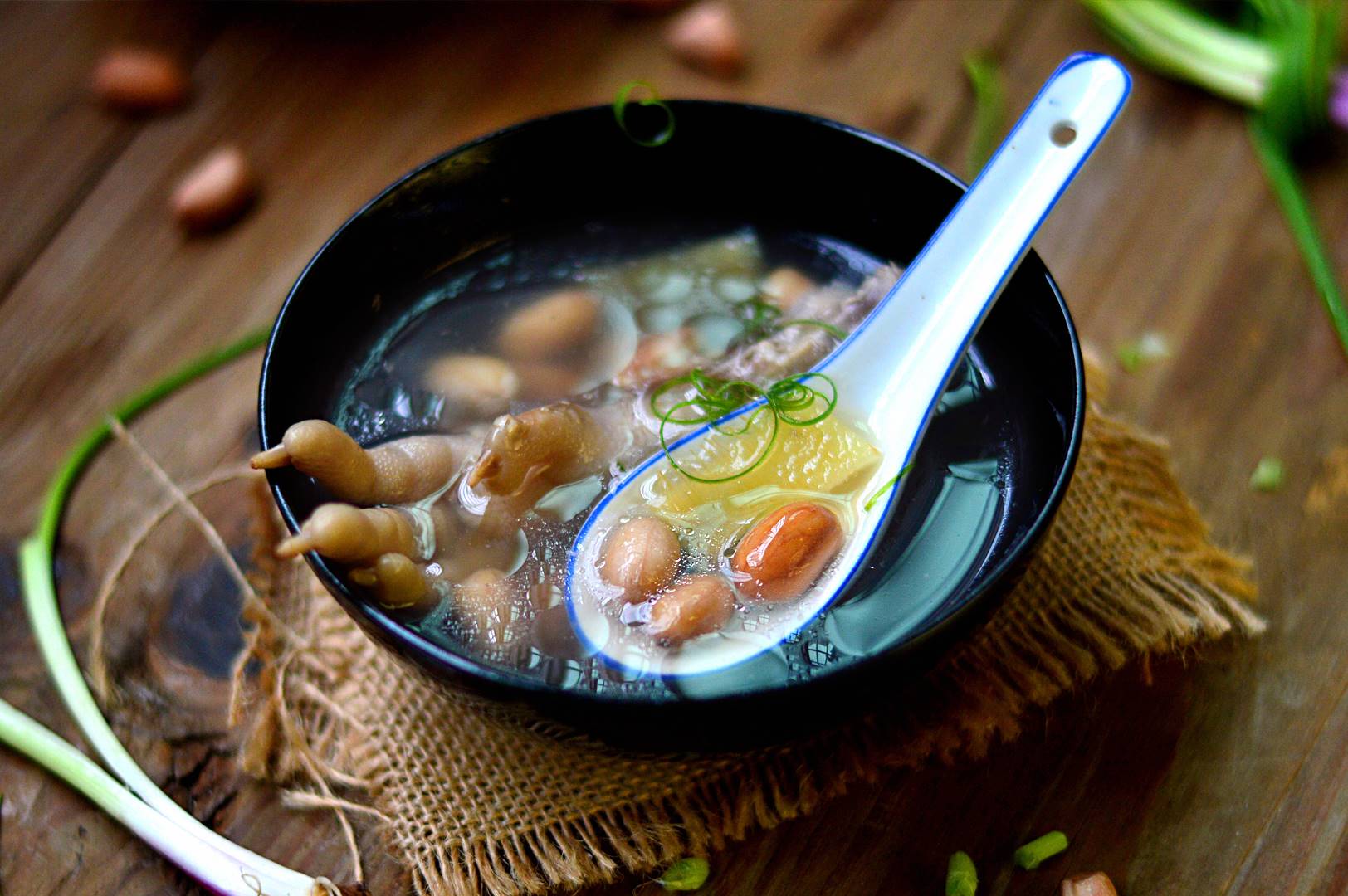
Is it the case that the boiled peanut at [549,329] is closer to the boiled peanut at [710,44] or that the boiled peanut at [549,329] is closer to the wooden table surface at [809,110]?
the wooden table surface at [809,110]

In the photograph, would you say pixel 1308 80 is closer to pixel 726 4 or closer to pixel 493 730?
pixel 726 4

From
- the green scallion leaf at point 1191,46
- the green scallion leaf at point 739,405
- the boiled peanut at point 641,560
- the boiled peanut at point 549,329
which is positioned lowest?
the boiled peanut at point 641,560

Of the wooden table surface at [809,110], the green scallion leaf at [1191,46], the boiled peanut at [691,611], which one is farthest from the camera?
the green scallion leaf at [1191,46]

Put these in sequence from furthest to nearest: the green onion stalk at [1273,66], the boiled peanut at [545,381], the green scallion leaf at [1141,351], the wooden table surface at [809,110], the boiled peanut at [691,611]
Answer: the green onion stalk at [1273,66]
the green scallion leaf at [1141,351]
the boiled peanut at [545,381]
the wooden table surface at [809,110]
the boiled peanut at [691,611]

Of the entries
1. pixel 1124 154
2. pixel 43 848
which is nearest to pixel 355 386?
pixel 43 848

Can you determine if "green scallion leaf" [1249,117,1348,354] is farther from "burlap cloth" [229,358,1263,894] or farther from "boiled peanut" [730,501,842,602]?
"boiled peanut" [730,501,842,602]

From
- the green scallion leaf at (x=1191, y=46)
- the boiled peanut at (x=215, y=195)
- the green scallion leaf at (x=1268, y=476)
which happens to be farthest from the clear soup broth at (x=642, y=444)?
the green scallion leaf at (x=1191, y=46)
